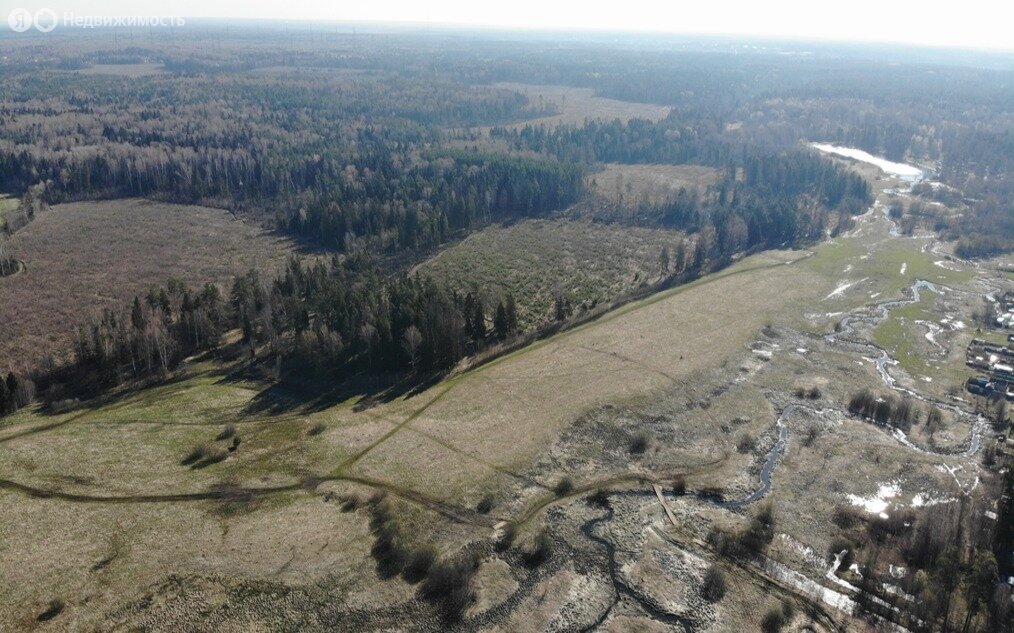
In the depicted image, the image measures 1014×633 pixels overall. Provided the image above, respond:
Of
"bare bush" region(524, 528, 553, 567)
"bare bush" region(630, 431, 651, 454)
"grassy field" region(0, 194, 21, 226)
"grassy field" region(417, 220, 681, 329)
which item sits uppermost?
"grassy field" region(0, 194, 21, 226)

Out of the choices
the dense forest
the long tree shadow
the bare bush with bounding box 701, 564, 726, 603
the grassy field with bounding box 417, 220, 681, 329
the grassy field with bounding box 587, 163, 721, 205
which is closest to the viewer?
the bare bush with bounding box 701, 564, 726, 603

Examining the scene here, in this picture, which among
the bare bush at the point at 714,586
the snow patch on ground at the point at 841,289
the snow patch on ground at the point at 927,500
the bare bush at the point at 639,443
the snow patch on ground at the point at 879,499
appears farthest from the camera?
the snow patch on ground at the point at 841,289

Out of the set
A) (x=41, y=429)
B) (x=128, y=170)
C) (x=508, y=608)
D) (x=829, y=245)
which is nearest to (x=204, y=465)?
(x=41, y=429)

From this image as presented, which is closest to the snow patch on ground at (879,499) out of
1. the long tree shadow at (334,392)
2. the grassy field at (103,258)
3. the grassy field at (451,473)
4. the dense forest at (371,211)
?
the grassy field at (451,473)

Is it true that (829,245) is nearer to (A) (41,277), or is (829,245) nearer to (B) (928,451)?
(B) (928,451)

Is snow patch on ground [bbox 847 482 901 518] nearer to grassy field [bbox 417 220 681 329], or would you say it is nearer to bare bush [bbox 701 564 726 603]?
bare bush [bbox 701 564 726 603]

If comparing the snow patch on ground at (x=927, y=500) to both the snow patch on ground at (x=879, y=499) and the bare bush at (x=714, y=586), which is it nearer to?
the snow patch on ground at (x=879, y=499)

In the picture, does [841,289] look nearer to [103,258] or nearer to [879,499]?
[879,499]

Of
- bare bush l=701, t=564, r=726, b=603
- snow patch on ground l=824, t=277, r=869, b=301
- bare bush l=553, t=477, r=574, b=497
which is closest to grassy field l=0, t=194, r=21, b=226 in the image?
bare bush l=553, t=477, r=574, b=497
